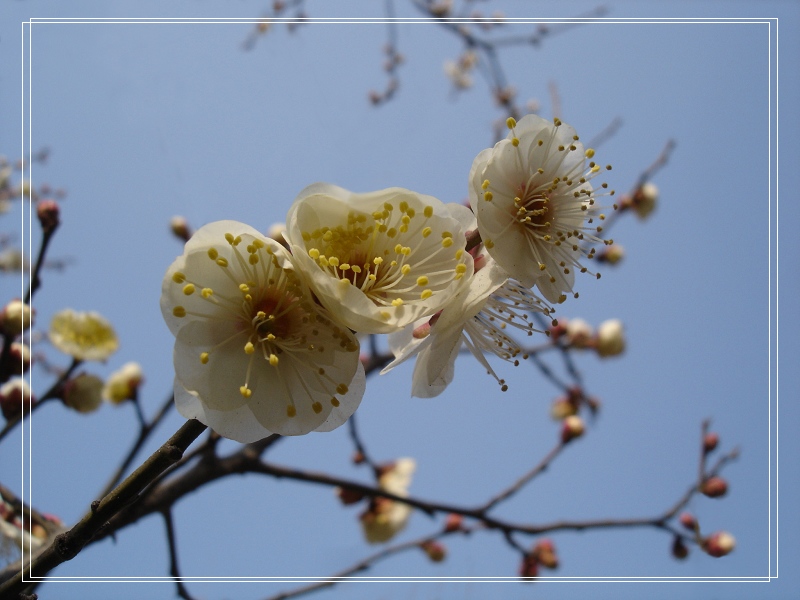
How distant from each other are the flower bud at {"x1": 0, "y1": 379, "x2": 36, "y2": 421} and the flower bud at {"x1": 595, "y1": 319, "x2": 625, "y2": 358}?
225 centimetres

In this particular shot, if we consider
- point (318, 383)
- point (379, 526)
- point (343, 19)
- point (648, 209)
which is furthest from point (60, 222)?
point (648, 209)

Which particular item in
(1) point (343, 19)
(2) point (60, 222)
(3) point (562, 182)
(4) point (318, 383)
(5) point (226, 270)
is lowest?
(4) point (318, 383)

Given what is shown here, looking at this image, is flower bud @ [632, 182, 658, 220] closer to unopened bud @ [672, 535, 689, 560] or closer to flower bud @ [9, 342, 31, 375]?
unopened bud @ [672, 535, 689, 560]

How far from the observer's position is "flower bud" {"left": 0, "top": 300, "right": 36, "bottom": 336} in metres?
1.44

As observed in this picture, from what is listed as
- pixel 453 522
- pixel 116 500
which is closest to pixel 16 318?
pixel 116 500

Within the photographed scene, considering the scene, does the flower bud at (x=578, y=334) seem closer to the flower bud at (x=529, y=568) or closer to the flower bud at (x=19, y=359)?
the flower bud at (x=529, y=568)

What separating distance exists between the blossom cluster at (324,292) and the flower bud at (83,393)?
116cm

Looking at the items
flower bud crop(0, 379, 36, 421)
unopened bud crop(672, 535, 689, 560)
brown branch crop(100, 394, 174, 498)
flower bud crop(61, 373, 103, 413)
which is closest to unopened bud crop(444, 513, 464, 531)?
unopened bud crop(672, 535, 689, 560)

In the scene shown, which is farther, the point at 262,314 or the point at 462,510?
the point at 462,510

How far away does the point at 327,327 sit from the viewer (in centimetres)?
77

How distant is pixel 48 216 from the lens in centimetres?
134

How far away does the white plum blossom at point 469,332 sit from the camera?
789 mm

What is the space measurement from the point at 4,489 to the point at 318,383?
3.51 feet

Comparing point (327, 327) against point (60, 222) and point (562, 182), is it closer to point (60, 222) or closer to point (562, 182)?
point (562, 182)
